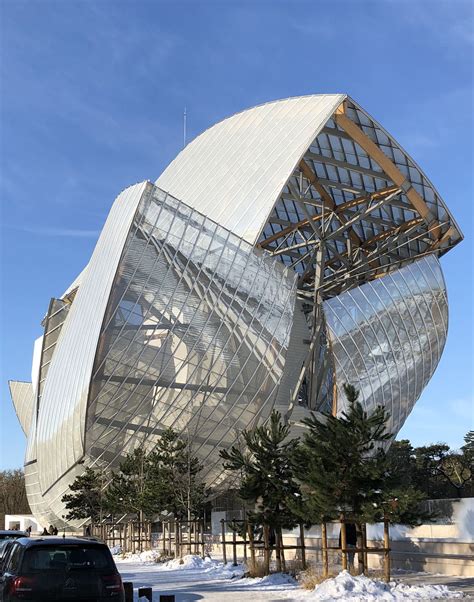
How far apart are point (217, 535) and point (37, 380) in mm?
25001

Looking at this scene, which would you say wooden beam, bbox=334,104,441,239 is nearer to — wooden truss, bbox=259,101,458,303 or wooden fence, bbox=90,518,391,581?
wooden truss, bbox=259,101,458,303

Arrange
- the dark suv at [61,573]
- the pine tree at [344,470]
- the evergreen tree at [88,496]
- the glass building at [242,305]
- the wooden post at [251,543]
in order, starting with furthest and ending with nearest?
1. the evergreen tree at [88,496]
2. the glass building at [242,305]
3. the wooden post at [251,543]
4. the pine tree at [344,470]
5. the dark suv at [61,573]

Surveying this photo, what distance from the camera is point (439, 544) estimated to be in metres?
22.5

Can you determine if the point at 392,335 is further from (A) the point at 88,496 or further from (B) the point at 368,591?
(B) the point at 368,591

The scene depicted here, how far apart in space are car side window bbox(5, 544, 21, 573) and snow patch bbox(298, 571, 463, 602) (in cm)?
688

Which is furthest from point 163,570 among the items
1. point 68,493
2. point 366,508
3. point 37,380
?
point 37,380

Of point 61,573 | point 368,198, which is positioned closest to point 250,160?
point 368,198

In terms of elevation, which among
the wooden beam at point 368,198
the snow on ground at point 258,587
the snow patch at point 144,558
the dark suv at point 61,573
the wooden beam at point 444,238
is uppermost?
the wooden beam at point 368,198

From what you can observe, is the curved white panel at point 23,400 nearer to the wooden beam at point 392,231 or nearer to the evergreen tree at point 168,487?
the wooden beam at point 392,231

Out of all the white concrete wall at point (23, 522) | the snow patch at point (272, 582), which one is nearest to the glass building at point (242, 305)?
the snow patch at point (272, 582)

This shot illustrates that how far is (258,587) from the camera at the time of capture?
20.7 metres

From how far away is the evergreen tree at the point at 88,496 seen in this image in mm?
45031

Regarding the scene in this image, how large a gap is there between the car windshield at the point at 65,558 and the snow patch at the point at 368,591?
642cm

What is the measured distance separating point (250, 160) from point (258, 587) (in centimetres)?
3489
